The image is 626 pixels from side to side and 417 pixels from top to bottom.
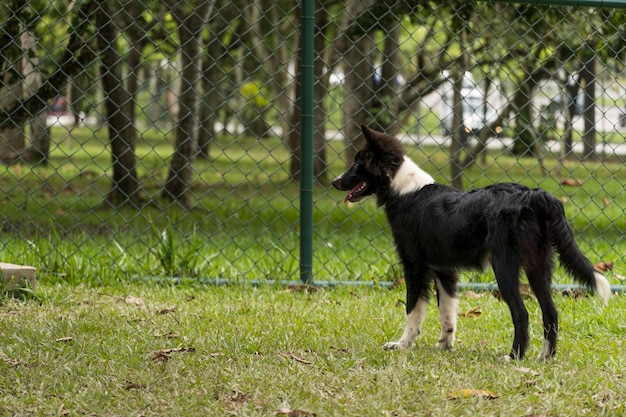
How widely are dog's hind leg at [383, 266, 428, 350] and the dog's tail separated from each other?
754 millimetres

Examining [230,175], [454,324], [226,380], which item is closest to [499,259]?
[454,324]

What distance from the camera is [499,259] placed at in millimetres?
4035

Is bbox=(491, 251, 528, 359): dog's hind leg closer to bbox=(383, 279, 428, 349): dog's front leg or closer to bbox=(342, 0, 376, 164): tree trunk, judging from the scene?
bbox=(383, 279, 428, 349): dog's front leg

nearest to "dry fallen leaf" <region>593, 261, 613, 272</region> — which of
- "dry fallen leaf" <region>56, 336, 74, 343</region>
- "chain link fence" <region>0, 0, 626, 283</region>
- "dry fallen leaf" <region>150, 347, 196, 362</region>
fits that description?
"chain link fence" <region>0, 0, 626, 283</region>

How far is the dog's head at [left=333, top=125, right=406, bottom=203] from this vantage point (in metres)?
4.60

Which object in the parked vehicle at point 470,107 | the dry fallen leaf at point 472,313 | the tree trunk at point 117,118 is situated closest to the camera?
the dry fallen leaf at point 472,313

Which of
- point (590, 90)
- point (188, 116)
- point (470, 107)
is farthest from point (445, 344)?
point (590, 90)

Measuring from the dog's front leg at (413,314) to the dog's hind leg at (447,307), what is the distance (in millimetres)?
103

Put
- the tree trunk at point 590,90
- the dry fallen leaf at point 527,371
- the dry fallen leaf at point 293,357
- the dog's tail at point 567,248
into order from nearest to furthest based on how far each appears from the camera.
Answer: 1. the dry fallen leaf at point 527,371
2. the dog's tail at point 567,248
3. the dry fallen leaf at point 293,357
4. the tree trunk at point 590,90

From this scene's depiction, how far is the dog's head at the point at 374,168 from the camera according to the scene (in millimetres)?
4598

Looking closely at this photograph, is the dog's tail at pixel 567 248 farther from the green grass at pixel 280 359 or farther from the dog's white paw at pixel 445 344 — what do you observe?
the dog's white paw at pixel 445 344

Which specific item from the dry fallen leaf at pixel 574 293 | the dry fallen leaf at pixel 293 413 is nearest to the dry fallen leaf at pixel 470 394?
the dry fallen leaf at pixel 293 413

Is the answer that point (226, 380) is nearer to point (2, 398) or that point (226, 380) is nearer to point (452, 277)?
point (2, 398)

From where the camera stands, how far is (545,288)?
4113mm
